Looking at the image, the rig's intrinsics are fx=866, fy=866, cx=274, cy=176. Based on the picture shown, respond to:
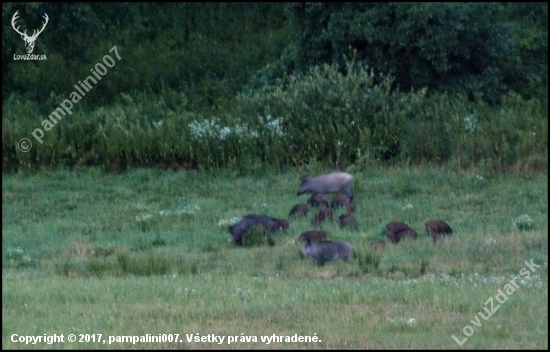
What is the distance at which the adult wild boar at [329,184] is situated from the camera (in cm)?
1667

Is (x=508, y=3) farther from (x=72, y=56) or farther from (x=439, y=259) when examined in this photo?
(x=439, y=259)

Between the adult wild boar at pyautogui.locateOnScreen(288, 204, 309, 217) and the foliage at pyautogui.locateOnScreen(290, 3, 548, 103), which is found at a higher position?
the foliage at pyautogui.locateOnScreen(290, 3, 548, 103)

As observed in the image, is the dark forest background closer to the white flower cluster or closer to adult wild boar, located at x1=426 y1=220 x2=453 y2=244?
the white flower cluster

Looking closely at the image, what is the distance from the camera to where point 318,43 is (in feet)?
75.6

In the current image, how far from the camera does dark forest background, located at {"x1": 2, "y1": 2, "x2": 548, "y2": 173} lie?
65.0ft

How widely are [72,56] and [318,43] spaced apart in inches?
335

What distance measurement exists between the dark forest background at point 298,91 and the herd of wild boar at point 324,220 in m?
2.57

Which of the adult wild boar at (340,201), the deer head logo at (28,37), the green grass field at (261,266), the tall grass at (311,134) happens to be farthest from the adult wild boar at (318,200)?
the deer head logo at (28,37)

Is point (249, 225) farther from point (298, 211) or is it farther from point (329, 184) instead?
point (329, 184)

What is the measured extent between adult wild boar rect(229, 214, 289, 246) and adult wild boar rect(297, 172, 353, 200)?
254 centimetres

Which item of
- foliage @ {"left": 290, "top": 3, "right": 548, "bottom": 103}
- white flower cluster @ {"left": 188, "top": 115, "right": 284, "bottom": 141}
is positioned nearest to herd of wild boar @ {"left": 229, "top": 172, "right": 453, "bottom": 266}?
white flower cluster @ {"left": 188, "top": 115, "right": 284, "bottom": 141}

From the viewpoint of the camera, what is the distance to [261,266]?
1249cm

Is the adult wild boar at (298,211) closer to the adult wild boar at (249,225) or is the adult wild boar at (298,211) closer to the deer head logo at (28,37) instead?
the adult wild boar at (249,225)

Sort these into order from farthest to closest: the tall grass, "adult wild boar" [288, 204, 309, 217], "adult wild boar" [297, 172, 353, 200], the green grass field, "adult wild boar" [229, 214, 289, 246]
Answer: the tall grass < "adult wild boar" [297, 172, 353, 200] < "adult wild boar" [288, 204, 309, 217] < "adult wild boar" [229, 214, 289, 246] < the green grass field
